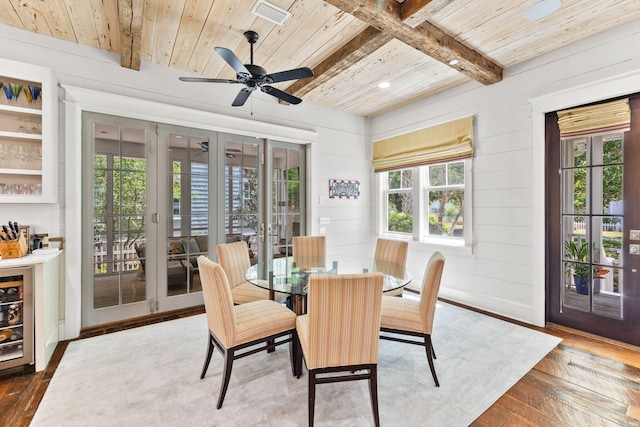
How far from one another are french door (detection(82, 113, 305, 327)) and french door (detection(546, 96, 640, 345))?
3.28 m

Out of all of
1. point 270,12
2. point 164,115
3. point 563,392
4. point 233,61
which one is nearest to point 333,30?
point 270,12

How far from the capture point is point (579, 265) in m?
2.94

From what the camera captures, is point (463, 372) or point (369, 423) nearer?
point (369, 423)

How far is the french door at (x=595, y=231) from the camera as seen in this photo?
2.62m

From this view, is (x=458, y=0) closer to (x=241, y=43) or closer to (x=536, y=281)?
(x=241, y=43)

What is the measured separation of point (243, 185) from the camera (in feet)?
12.9

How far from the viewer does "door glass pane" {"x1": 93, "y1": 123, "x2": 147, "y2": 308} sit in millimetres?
3055

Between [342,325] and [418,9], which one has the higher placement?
[418,9]

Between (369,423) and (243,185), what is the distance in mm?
3011

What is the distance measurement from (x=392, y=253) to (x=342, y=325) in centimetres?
171

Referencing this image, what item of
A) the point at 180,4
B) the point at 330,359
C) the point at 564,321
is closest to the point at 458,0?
the point at 180,4

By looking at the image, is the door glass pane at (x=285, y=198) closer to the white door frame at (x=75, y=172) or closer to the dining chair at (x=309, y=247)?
the dining chair at (x=309, y=247)

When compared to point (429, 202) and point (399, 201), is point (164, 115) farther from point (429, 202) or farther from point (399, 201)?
point (429, 202)

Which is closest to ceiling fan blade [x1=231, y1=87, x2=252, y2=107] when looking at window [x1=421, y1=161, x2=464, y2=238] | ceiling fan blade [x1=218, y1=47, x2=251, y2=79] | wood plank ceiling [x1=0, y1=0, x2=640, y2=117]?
ceiling fan blade [x1=218, y1=47, x2=251, y2=79]
